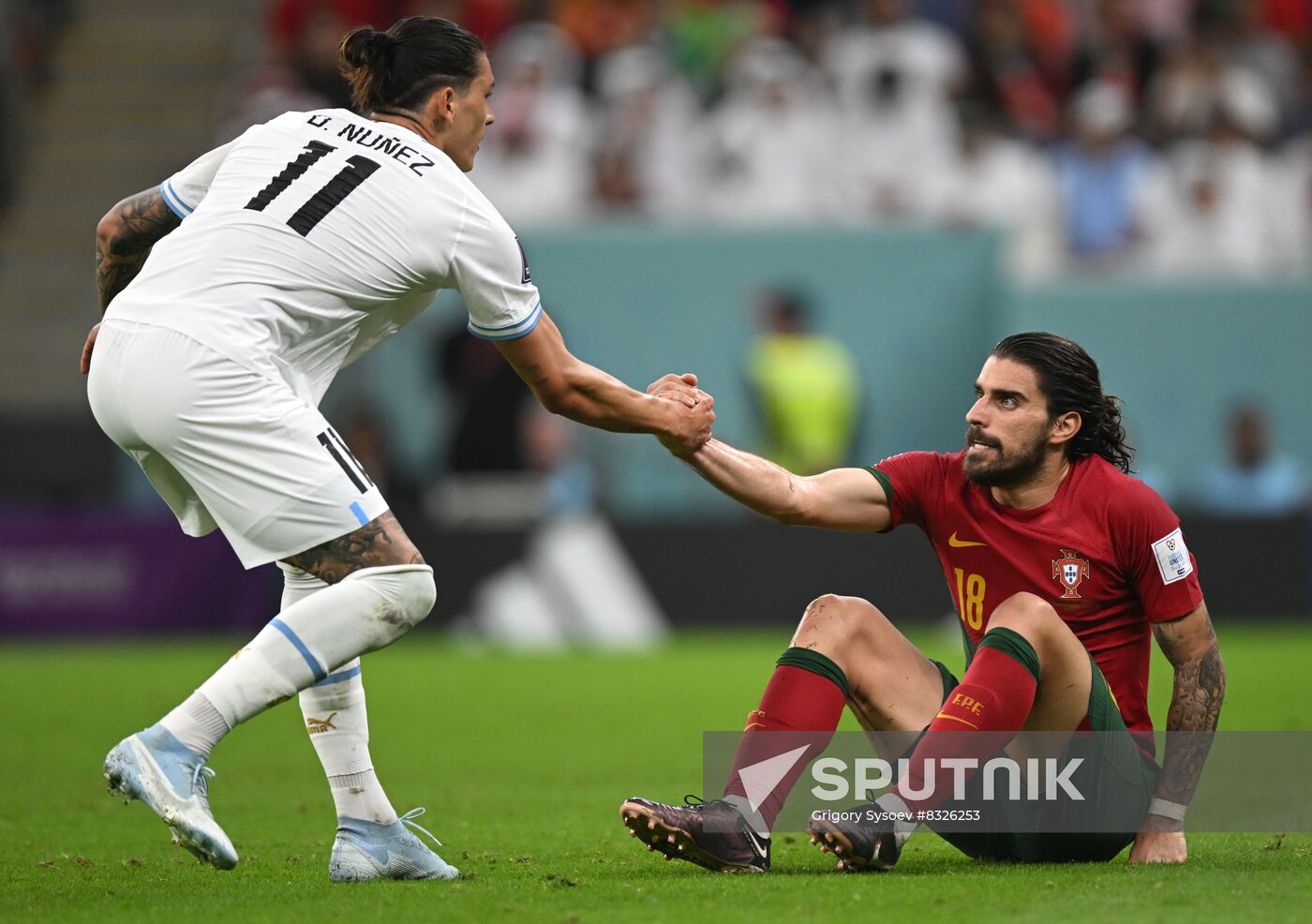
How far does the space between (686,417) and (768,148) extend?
11.6 metres

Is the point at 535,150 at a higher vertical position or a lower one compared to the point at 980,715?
higher

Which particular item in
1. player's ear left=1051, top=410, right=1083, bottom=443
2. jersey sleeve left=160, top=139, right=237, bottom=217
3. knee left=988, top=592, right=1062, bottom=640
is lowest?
knee left=988, top=592, right=1062, bottom=640

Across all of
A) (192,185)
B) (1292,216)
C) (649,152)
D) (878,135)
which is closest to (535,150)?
(649,152)

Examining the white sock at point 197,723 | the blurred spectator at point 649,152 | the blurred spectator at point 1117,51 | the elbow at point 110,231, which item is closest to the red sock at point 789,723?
the white sock at point 197,723

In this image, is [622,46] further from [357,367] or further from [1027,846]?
[1027,846]

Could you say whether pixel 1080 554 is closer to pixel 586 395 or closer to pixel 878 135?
pixel 586 395

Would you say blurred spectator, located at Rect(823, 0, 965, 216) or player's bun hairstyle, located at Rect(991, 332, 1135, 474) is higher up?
blurred spectator, located at Rect(823, 0, 965, 216)

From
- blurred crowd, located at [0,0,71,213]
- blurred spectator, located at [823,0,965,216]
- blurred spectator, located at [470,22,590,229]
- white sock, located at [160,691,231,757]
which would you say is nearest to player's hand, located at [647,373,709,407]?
white sock, located at [160,691,231,757]

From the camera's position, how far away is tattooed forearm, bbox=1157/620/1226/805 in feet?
16.2

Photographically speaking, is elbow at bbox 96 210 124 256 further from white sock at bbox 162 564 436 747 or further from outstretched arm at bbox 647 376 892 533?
outstretched arm at bbox 647 376 892 533

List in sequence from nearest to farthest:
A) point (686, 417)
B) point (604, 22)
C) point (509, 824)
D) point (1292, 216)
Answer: point (686, 417) → point (509, 824) → point (1292, 216) → point (604, 22)

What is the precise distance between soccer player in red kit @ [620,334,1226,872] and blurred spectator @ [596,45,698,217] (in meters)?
11.5

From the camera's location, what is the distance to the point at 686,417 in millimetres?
5227

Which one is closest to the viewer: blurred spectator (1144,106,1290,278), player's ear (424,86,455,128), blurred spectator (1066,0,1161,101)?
player's ear (424,86,455,128)
